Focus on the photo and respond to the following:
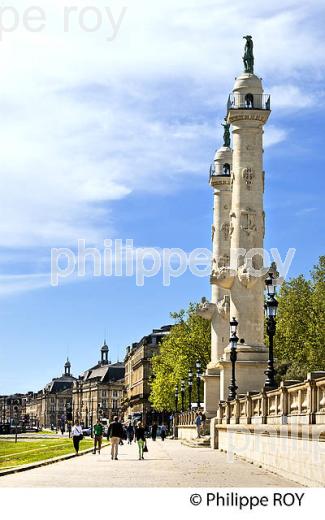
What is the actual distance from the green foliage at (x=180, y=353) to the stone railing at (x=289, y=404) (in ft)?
171

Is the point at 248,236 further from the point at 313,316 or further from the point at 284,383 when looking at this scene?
the point at 284,383

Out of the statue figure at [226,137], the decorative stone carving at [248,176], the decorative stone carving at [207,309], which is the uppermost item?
the statue figure at [226,137]

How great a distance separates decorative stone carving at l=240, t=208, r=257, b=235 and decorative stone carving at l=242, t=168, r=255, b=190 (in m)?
1.52

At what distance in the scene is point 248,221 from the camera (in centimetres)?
6059

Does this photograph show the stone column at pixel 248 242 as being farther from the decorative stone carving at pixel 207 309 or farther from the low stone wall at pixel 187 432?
the decorative stone carving at pixel 207 309

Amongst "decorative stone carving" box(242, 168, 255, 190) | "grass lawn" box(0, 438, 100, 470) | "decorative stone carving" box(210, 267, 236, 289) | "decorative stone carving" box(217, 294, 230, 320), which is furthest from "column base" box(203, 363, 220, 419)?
"decorative stone carving" box(242, 168, 255, 190)

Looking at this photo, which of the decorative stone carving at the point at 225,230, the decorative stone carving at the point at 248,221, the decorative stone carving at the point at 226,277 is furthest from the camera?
the decorative stone carving at the point at 225,230

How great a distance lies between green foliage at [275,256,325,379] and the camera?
77.8m

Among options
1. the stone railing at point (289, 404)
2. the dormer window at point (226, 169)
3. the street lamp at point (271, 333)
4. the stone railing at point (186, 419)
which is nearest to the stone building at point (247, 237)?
the stone railing at point (289, 404)

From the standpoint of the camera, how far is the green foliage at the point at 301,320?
77.8 metres

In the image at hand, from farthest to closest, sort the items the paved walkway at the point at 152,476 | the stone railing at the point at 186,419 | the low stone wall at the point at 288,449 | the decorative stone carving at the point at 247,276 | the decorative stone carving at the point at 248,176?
the stone railing at the point at 186,419, the decorative stone carving at the point at 248,176, the decorative stone carving at the point at 247,276, the paved walkway at the point at 152,476, the low stone wall at the point at 288,449

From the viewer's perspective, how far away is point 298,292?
268 feet
